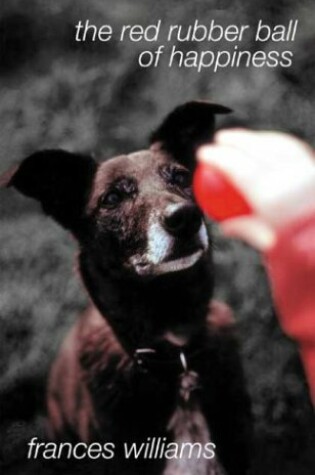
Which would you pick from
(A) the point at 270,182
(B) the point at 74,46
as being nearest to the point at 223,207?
(A) the point at 270,182

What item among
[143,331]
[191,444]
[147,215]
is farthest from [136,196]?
[191,444]

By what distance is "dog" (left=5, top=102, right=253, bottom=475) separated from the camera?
3.24 feet

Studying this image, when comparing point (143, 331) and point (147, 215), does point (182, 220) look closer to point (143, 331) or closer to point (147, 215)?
point (147, 215)

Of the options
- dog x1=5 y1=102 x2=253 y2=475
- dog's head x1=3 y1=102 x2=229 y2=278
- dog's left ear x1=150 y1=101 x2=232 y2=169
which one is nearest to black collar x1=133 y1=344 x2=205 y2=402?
dog x1=5 y1=102 x2=253 y2=475

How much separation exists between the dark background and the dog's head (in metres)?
0.02

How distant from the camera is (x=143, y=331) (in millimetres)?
1012

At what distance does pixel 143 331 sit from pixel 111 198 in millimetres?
171

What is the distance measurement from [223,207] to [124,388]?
0.30 metres

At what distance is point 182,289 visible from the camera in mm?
1004

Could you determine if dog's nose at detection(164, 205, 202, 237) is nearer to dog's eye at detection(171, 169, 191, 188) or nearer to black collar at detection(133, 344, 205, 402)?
dog's eye at detection(171, 169, 191, 188)

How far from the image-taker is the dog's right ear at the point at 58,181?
100 cm

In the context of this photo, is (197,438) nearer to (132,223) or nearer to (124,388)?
(124,388)

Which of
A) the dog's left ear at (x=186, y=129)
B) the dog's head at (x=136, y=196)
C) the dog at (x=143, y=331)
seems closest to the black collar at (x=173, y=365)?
the dog at (x=143, y=331)

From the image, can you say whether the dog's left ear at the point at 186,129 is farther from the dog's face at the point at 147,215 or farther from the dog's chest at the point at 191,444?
the dog's chest at the point at 191,444
